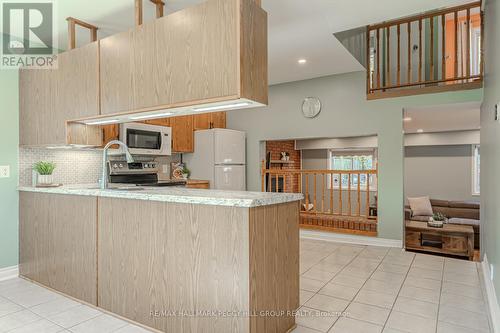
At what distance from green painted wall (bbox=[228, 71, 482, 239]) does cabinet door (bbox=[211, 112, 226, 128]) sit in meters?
0.31

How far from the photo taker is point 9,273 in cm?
336

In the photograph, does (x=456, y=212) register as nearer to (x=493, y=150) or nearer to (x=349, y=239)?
(x=349, y=239)

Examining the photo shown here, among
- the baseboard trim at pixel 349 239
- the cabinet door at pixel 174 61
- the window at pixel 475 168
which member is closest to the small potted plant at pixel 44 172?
the cabinet door at pixel 174 61

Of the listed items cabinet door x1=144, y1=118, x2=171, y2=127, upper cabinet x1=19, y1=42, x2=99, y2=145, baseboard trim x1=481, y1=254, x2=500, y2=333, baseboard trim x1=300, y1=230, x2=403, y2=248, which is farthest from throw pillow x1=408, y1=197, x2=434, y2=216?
upper cabinet x1=19, y1=42, x2=99, y2=145

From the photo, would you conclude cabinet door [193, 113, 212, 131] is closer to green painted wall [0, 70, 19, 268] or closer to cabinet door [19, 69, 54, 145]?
cabinet door [19, 69, 54, 145]

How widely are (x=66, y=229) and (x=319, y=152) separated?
753cm

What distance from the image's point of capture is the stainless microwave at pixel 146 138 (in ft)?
13.8

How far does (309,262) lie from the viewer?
388cm

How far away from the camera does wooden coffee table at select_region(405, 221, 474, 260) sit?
569 centimetres

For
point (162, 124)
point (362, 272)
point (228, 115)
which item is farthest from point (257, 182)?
point (362, 272)

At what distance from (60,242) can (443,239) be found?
20.2 feet

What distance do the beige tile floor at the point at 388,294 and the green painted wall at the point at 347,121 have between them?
0.95 m

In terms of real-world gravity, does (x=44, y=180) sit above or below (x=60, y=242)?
above

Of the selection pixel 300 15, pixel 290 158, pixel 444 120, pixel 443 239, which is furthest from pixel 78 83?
pixel 444 120
